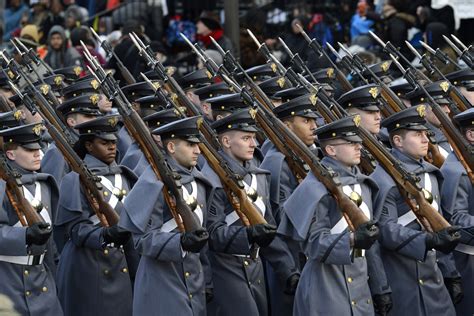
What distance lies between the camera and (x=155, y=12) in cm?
2353

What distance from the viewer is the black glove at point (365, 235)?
11.3 metres

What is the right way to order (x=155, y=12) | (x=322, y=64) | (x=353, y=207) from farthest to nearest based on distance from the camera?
(x=155, y=12) < (x=322, y=64) < (x=353, y=207)

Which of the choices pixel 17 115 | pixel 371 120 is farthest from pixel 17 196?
pixel 371 120

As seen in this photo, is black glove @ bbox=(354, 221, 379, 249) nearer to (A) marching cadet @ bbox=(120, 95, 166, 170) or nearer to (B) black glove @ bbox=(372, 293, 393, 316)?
(B) black glove @ bbox=(372, 293, 393, 316)

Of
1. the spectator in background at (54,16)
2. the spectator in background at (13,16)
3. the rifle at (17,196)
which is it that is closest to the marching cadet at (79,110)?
the rifle at (17,196)

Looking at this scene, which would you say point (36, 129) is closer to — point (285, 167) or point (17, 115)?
point (17, 115)

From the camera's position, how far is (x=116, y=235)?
39.3 feet

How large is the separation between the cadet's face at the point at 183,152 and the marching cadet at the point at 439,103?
2619 mm

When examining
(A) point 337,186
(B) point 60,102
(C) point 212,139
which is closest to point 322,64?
(B) point 60,102

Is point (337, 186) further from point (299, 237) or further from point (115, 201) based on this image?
point (115, 201)

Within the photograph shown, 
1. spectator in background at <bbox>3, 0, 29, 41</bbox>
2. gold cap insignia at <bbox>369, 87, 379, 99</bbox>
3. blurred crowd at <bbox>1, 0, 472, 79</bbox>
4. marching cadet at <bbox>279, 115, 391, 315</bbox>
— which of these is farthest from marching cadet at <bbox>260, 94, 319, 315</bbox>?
spectator in background at <bbox>3, 0, 29, 41</bbox>

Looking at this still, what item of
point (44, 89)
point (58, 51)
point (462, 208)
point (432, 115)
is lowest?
point (58, 51)

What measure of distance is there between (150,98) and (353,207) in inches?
136

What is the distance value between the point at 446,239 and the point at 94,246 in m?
2.64
